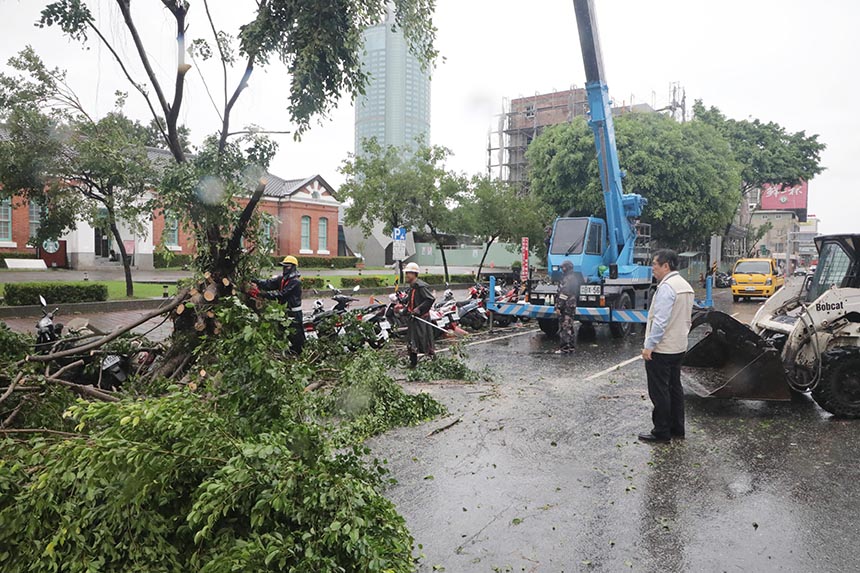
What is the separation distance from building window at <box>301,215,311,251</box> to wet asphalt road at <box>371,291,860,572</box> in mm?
37117

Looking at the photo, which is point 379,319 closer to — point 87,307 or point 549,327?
point 549,327

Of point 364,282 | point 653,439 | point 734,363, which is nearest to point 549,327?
point 734,363

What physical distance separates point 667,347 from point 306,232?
39653mm

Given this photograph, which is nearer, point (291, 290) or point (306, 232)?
point (291, 290)

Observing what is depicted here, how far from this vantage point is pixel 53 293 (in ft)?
50.1

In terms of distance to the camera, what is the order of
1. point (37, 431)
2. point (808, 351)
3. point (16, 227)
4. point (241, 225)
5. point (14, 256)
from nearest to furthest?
point (37, 431)
point (241, 225)
point (808, 351)
point (14, 256)
point (16, 227)

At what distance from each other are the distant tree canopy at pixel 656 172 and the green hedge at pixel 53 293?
62.3 feet

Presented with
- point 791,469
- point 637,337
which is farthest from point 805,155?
point 791,469

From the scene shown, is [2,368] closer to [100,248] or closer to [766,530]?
[766,530]

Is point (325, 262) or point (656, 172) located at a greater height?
point (656, 172)

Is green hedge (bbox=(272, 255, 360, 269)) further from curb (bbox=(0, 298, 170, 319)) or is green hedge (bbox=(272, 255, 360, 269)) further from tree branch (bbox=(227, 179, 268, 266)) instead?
tree branch (bbox=(227, 179, 268, 266))

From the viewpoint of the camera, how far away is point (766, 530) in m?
3.97

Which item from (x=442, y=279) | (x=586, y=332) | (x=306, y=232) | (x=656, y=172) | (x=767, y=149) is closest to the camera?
(x=586, y=332)

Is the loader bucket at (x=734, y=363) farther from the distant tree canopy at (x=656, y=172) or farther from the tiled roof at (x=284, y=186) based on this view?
the tiled roof at (x=284, y=186)
